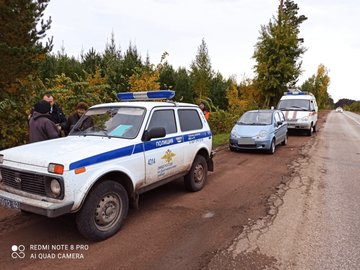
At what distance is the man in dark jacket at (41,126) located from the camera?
5473mm

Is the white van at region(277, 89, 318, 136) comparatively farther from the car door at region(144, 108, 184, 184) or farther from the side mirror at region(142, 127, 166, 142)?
the side mirror at region(142, 127, 166, 142)

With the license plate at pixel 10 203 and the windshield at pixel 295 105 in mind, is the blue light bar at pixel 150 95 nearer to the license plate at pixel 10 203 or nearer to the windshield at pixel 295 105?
the license plate at pixel 10 203

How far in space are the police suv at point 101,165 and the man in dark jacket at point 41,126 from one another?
574mm

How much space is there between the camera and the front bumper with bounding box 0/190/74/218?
11.4 ft

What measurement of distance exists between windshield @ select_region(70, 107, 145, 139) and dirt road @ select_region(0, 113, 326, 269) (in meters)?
1.46

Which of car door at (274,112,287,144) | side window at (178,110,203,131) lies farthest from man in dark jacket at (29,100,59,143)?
car door at (274,112,287,144)

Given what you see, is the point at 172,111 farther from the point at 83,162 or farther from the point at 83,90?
the point at 83,90

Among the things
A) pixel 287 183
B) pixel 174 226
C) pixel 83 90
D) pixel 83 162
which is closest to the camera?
pixel 83 162

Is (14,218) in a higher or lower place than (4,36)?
lower

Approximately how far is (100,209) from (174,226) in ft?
4.03

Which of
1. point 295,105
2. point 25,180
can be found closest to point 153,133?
point 25,180

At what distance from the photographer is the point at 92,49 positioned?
100ft

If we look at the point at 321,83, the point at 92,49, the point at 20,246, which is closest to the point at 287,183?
the point at 20,246

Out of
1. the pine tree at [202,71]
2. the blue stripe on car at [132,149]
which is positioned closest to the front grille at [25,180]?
the blue stripe on car at [132,149]
